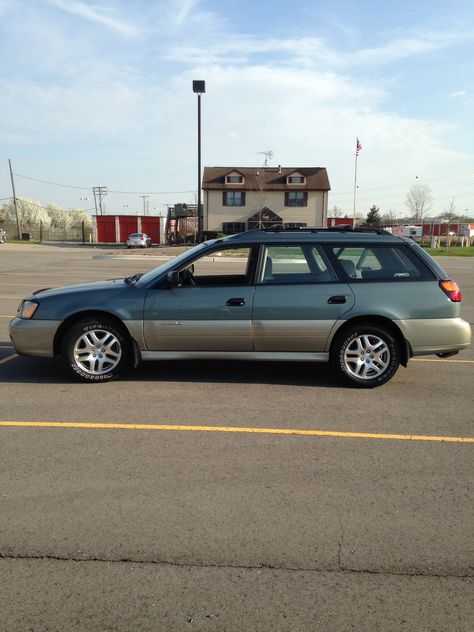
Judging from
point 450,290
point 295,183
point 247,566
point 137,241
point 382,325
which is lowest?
point 247,566

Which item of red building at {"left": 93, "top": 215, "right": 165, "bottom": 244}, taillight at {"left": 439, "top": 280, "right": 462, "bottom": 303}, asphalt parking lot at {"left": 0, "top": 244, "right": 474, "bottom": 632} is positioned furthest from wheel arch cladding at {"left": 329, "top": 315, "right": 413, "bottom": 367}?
red building at {"left": 93, "top": 215, "right": 165, "bottom": 244}

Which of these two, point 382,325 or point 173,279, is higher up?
point 173,279

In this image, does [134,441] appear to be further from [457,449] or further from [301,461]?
[457,449]

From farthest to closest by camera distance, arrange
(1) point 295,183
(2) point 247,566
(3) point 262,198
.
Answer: (1) point 295,183 < (3) point 262,198 < (2) point 247,566

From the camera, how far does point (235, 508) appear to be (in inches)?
123

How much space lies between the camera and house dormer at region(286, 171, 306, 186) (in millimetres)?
53094

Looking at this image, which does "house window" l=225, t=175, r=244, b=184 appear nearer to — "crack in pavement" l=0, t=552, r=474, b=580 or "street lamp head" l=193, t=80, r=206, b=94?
"street lamp head" l=193, t=80, r=206, b=94

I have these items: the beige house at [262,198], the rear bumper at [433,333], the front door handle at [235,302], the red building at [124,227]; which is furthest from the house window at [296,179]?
the front door handle at [235,302]

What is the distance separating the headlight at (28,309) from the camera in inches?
216

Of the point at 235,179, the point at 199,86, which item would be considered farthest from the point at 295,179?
the point at 199,86

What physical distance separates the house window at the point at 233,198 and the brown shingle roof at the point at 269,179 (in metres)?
0.58

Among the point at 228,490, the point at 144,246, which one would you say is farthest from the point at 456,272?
the point at 144,246

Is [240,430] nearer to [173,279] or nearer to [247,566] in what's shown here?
[247,566]

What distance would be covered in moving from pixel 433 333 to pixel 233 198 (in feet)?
164
